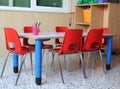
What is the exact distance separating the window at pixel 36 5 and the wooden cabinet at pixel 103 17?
1.37 ft

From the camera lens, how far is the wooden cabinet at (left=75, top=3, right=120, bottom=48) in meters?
4.70

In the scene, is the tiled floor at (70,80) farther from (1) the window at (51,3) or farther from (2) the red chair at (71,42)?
(1) the window at (51,3)

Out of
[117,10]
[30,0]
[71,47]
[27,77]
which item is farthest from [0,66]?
[117,10]

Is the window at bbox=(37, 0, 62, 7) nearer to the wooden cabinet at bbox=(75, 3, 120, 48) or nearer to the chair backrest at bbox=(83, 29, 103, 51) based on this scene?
the wooden cabinet at bbox=(75, 3, 120, 48)

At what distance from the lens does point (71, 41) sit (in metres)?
2.89

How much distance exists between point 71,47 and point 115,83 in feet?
2.59

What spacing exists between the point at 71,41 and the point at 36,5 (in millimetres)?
2391

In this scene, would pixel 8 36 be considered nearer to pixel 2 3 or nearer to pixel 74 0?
pixel 2 3

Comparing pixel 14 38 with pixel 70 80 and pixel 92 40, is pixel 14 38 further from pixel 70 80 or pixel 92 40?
pixel 92 40

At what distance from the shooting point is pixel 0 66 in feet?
12.2

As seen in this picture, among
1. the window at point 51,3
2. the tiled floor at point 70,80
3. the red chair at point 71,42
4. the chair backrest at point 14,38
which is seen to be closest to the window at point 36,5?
the window at point 51,3

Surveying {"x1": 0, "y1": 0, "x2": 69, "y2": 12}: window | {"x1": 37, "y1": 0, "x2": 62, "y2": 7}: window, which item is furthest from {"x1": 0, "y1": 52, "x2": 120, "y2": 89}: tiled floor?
{"x1": 37, "y1": 0, "x2": 62, "y2": 7}: window

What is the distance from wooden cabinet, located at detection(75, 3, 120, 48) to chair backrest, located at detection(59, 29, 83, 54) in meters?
1.93

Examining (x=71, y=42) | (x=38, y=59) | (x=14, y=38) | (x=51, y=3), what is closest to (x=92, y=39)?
(x=71, y=42)
